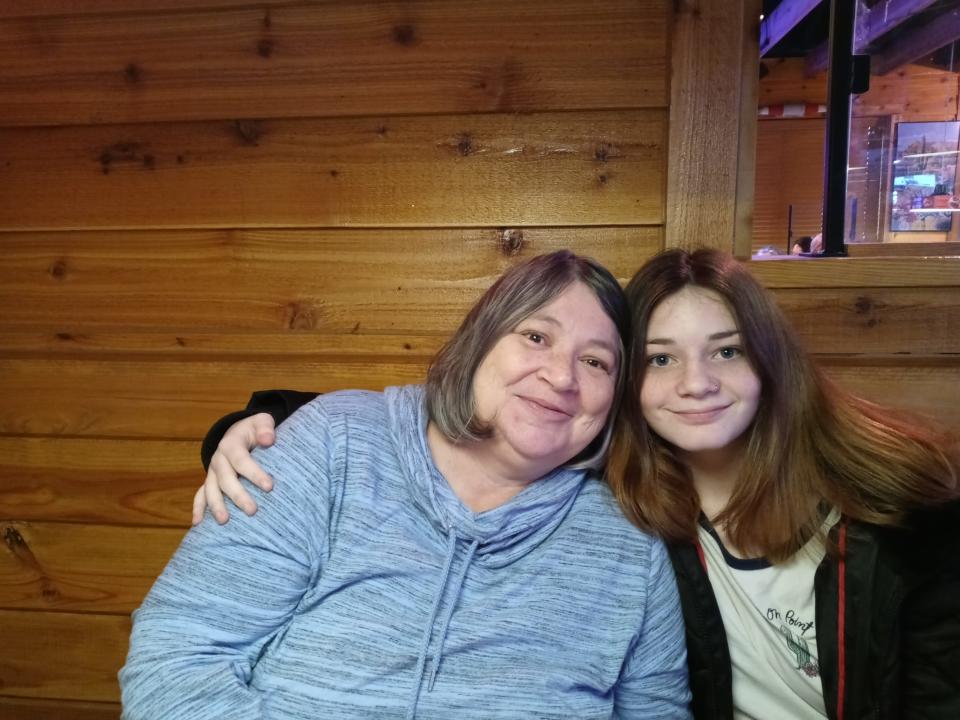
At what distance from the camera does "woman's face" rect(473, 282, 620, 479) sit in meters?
1.13

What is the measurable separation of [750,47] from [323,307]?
3.48 ft

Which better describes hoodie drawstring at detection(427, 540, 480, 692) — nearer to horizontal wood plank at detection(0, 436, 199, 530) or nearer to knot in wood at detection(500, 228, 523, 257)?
knot in wood at detection(500, 228, 523, 257)

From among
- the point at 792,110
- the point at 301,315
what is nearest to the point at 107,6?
the point at 301,315

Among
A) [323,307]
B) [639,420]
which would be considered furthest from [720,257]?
[323,307]

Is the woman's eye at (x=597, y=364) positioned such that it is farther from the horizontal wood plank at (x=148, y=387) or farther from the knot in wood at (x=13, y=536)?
the knot in wood at (x=13, y=536)

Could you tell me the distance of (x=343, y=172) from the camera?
1.61 m

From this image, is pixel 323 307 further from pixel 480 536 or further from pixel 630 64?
pixel 630 64

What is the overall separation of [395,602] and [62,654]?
1.25m

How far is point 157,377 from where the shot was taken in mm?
1719

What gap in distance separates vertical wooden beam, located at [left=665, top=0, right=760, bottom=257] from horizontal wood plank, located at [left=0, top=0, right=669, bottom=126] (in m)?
0.05

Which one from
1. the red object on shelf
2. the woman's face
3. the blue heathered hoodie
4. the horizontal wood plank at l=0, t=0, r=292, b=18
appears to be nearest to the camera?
the blue heathered hoodie

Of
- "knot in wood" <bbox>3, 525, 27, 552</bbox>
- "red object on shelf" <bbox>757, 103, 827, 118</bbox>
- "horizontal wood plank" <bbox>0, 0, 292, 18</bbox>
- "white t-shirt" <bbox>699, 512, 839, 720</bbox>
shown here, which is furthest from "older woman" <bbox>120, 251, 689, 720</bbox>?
"red object on shelf" <bbox>757, 103, 827, 118</bbox>

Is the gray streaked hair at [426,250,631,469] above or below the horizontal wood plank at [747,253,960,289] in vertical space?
below

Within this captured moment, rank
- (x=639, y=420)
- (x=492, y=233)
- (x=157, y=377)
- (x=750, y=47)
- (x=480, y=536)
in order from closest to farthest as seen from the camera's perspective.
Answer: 1. (x=480, y=536)
2. (x=639, y=420)
3. (x=750, y=47)
4. (x=492, y=233)
5. (x=157, y=377)
